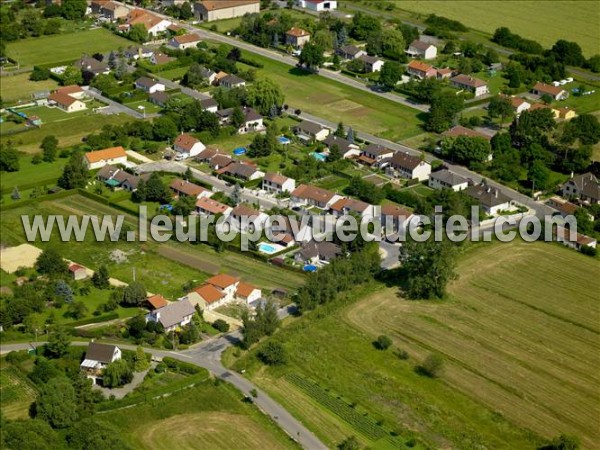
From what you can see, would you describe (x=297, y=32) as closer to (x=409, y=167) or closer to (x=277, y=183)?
(x=409, y=167)

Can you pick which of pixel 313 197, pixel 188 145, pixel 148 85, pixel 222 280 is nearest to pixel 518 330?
pixel 222 280

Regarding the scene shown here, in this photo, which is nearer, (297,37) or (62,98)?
(62,98)

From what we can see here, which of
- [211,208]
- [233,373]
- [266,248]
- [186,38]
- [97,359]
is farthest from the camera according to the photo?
[186,38]

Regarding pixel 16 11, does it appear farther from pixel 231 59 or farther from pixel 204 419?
pixel 204 419

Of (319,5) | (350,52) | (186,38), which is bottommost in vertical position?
(186,38)

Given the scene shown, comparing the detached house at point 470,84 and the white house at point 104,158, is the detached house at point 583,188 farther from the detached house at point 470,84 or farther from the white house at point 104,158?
the white house at point 104,158

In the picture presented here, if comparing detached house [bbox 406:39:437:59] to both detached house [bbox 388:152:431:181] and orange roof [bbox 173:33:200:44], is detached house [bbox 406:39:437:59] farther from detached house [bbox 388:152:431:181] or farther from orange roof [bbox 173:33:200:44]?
detached house [bbox 388:152:431:181]

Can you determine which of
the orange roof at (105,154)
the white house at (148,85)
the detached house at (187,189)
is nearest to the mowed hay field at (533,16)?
the white house at (148,85)
